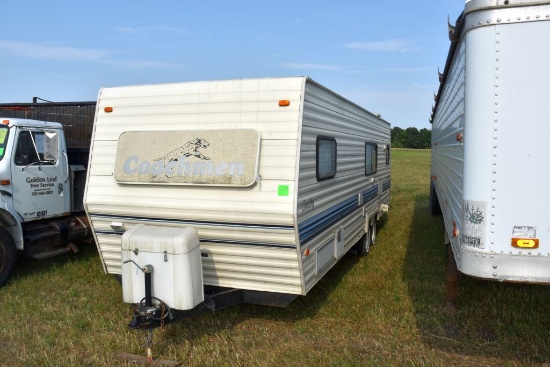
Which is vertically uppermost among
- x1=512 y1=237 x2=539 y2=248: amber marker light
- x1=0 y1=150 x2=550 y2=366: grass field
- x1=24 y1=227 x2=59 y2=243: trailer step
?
x1=512 y1=237 x2=539 y2=248: amber marker light

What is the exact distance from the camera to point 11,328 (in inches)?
206

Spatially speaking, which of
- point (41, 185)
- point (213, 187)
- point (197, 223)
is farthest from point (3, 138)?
point (213, 187)

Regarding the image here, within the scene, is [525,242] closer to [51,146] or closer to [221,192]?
[221,192]

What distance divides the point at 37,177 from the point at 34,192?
221 millimetres

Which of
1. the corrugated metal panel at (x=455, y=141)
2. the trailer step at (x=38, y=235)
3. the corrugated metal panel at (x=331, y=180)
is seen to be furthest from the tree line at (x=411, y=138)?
the trailer step at (x=38, y=235)

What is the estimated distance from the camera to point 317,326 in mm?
5281

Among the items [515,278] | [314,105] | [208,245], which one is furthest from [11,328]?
[515,278]

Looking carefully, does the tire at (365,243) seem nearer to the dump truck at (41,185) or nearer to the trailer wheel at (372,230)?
the trailer wheel at (372,230)

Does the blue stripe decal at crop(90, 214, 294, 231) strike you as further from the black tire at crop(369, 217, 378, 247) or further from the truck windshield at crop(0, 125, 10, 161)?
the black tire at crop(369, 217, 378, 247)

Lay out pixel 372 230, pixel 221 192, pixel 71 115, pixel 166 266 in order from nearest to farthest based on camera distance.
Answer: pixel 166 266 < pixel 221 192 < pixel 71 115 < pixel 372 230

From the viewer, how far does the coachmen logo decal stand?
4566 millimetres

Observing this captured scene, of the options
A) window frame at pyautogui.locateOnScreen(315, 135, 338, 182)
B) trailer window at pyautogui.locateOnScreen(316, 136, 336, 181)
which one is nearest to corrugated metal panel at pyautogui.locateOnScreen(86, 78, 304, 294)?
window frame at pyautogui.locateOnScreen(315, 135, 338, 182)

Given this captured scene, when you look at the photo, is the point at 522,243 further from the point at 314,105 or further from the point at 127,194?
the point at 127,194

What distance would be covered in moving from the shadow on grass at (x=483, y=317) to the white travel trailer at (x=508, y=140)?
1.49 m
